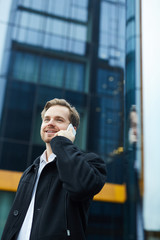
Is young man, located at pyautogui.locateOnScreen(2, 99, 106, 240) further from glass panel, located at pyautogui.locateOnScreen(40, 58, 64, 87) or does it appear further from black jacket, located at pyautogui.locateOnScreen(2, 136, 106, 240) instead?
glass panel, located at pyautogui.locateOnScreen(40, 58, 64, 87)

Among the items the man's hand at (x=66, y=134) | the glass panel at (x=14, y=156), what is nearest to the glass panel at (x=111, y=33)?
the glass panel at (x=14, y=156)

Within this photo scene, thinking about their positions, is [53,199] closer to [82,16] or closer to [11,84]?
[11,84]

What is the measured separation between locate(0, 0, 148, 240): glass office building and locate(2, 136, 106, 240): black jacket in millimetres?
6159

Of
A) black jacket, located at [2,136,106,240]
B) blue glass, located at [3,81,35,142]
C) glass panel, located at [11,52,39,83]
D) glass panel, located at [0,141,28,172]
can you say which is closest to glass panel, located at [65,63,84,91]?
glass panel, located at [11,52,39,83]

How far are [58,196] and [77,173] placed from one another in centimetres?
25

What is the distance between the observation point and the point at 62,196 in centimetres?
152

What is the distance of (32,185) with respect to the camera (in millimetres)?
1661

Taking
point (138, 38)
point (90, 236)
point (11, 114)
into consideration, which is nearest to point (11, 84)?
point (11, 114)

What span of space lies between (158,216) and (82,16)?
8.78 metres

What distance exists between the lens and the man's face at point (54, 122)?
5.96 ft

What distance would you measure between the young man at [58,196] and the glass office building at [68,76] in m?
6.13

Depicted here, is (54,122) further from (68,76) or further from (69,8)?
(69,8)

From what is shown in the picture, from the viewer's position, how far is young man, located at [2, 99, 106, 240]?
4.58 feet

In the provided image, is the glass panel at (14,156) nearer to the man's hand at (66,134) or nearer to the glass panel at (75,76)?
the glass panel at (75,76)
